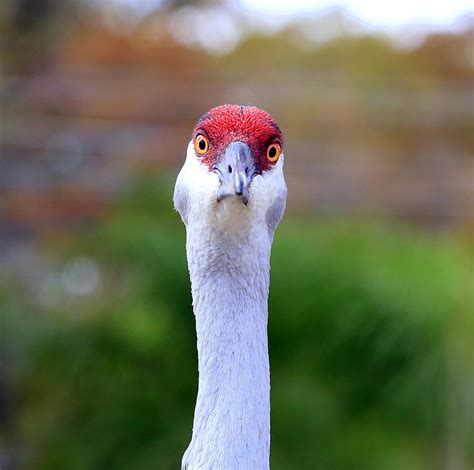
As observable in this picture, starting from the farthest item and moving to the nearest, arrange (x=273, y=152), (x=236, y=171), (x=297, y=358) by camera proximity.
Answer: (x=297, y=358) → (x=273, y=152) → (x=236, y=171)

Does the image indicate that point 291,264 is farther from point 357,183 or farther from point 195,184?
point 195,184

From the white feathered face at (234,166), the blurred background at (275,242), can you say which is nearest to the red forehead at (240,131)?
the white feathered face at (234,166)

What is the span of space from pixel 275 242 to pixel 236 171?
424 centimetres

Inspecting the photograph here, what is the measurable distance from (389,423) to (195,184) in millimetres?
3952

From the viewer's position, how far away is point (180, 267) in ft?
18.7

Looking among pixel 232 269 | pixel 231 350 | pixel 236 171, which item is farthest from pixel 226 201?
pixel 231 350

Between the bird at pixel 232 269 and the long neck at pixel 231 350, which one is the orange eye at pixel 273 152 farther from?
the long neck at pixel 231 350

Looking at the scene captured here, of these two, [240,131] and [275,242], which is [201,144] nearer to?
[240,131]

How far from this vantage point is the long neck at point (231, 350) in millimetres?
1745

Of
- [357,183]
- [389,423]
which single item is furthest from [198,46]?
[389,423]

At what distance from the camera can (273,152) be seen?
180cm

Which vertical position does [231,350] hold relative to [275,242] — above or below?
below

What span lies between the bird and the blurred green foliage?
11.6ft

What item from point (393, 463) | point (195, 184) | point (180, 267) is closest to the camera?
point (195, 184)
